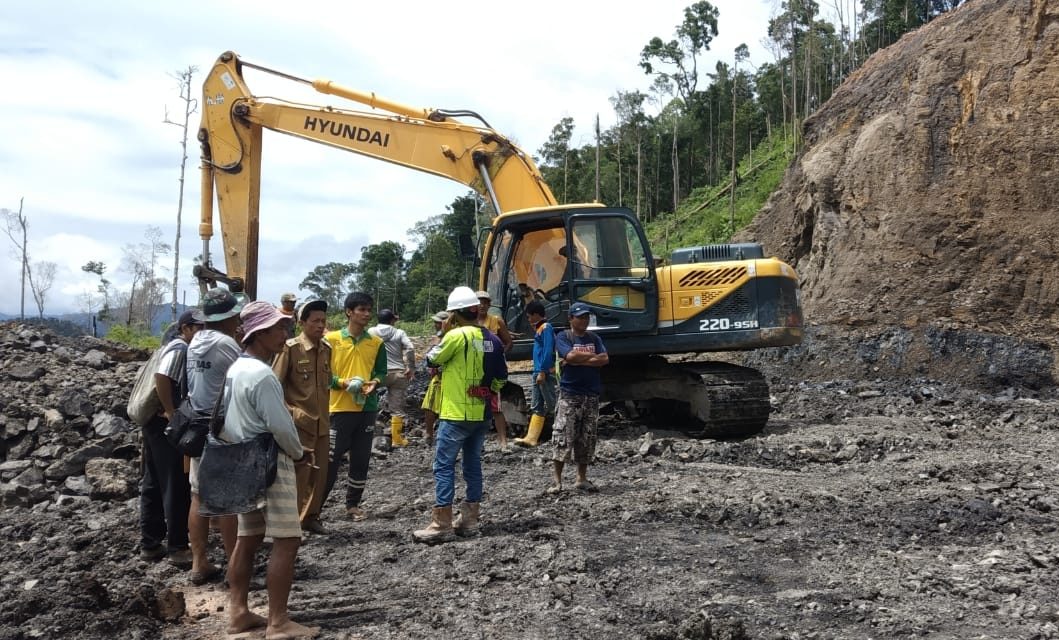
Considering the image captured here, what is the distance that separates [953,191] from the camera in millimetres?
17406

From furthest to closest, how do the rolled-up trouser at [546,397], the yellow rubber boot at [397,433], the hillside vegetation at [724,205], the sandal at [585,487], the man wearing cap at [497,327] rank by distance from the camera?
the hillside vegetation at [724,205] → the yellow rubber boot at [397,433] → the rolled-up trouser at [546,397] → the man wearing cap at [497,327] → the sandal at [585,487]

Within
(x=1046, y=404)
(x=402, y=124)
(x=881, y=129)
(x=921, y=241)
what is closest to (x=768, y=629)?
(x=402, y=124)

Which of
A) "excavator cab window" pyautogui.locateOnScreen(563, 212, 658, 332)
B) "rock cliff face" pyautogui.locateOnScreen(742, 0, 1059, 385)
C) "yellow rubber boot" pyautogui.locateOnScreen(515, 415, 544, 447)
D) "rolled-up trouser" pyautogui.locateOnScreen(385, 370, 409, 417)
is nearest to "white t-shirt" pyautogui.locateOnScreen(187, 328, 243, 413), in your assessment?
"rolled-up trouser" pyautogui.locateOnScreen(385, 370, 409, 417)

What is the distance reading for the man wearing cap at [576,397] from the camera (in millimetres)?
7016

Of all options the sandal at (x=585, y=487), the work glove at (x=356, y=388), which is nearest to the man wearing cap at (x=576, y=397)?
the sandal at (x=585, y=487)

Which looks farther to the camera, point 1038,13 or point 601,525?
point 1038,13

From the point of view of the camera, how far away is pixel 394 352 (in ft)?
32.3

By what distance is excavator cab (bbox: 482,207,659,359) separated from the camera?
986 centimetres

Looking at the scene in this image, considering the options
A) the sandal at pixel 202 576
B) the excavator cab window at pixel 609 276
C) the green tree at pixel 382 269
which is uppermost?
the green tree at pixel 382 269

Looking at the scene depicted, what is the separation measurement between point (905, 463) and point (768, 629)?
472 centimetres

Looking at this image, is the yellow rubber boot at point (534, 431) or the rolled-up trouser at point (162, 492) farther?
the yellow rubber boot at point (534, 431)

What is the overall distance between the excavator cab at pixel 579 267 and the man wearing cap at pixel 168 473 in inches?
191

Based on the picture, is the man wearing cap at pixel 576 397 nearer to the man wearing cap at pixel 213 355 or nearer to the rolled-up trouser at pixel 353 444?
the rolled-up trouser at pixel 353 444

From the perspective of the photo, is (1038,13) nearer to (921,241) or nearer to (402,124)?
(921,241)
